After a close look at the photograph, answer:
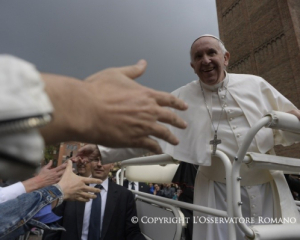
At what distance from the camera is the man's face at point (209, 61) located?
2119 mm

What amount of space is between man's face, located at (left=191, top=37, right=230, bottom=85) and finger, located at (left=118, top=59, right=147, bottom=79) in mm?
1334

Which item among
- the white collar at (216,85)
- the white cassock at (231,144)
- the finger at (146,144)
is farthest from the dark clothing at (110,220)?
the finger at (146,144)

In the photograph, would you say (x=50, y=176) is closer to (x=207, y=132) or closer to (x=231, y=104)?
(x=207, y=132)

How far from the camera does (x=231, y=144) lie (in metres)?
1.87

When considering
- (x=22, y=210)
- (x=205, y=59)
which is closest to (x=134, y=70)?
(x=22, y=210)

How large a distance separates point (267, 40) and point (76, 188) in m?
23.0

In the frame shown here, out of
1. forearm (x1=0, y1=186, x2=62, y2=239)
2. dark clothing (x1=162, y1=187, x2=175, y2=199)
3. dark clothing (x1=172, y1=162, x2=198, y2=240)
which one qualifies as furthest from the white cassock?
dark clothing (x1=162, y1=187, x2=175, y2=199)

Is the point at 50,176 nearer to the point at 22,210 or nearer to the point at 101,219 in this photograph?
the point at 22,210

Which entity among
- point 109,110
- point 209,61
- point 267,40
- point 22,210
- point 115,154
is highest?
point 267,40

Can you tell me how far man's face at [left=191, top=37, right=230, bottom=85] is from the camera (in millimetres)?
2119

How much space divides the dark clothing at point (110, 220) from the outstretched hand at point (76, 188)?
2.64ft

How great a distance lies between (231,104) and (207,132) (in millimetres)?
368

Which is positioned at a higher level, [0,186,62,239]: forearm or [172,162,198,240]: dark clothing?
[172,162,198,240]: dark clothing

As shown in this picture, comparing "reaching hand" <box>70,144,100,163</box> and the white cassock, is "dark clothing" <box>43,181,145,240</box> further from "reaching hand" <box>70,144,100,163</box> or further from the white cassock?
"reaching hand" <box>70,144,100,163</box>
